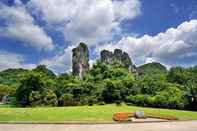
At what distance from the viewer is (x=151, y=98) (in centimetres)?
3962

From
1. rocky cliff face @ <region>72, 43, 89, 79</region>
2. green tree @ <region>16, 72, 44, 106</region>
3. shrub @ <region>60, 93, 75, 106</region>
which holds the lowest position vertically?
shrub @ <region>60, 93, 75, 106</region>

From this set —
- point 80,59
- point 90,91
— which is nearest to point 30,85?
Result: point 90,91

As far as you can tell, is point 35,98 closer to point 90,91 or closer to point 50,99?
point 50,99

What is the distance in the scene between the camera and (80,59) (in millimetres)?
74062

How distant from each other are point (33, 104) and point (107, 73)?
18262mm

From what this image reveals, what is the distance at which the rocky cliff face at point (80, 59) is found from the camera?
7419 cm

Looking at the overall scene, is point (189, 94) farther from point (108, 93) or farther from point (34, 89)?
point (34, 89)

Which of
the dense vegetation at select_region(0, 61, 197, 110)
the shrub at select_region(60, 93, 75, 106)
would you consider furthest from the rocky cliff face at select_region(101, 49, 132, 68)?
the shrub at select_region(60, 93, 75, 106)

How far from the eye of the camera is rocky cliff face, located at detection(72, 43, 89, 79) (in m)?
74.2

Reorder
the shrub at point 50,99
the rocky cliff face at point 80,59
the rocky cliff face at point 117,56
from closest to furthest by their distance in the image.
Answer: the shrub at point 50,99
the rocky cliff face at point 80,59
the rocky cliff face at point 117,56

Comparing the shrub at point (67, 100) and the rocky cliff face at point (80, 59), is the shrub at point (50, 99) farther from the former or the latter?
the rocky cliff face at point (80, 59)

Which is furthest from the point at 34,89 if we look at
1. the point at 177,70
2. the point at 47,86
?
the point at 177,70

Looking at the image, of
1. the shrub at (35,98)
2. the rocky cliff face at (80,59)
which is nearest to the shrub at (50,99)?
the shrub at (35,98)

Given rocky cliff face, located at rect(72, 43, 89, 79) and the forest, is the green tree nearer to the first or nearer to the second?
the forest
